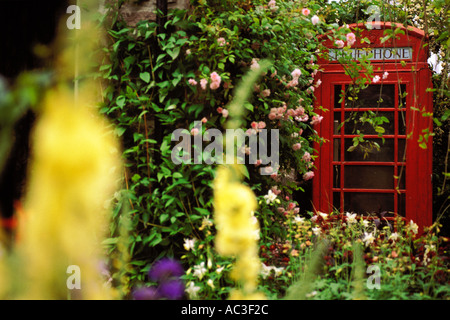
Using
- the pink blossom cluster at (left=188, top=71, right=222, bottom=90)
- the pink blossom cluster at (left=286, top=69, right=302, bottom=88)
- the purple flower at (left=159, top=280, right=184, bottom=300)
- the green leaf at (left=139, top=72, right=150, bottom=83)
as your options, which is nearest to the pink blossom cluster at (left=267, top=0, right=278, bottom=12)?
the pink blossom cluster at (left=286, top=69, right=302, bottom=88)

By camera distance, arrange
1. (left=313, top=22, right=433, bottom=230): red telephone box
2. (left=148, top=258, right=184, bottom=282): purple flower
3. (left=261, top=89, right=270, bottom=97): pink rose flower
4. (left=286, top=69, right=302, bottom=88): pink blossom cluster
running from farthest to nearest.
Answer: (left=313, top=22, right=433, bottom=230): red telephone box < (left=286, top=69, right=302, bottom=88): pink blossom cluster < (left=261, top=89, right=270, bottom=97): pink rose flower < (left=148, top=258, right=184, bottom=282): purple flower

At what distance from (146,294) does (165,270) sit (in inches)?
10.3

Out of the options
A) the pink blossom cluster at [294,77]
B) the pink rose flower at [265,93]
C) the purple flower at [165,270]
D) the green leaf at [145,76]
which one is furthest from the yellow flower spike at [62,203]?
the pink blossom cluster at [294,77]

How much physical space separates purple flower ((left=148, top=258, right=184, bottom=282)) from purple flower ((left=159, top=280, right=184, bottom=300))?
0.05 m

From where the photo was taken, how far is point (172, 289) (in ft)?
7.42

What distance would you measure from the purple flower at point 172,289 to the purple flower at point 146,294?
44 millimetres

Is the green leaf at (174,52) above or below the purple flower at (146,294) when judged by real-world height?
above

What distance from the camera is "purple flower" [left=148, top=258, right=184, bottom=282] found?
2432mm

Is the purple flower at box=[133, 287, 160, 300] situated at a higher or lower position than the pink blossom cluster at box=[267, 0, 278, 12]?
lower

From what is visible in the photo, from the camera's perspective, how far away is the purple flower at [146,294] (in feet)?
7.11

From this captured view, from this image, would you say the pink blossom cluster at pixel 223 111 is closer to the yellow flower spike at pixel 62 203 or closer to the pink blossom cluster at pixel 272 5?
the pink blossom cluster at pixel 272 5

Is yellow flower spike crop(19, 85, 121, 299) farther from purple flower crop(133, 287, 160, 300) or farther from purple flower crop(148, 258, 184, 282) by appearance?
purple flower crop(148, 258, 184, 282)

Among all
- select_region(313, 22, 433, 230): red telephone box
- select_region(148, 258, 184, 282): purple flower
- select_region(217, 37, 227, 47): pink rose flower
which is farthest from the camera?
select_region(313, 22, 433, 230): red telephone box
